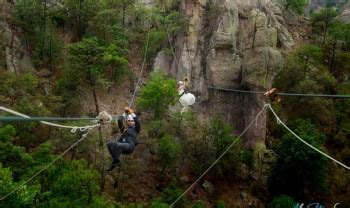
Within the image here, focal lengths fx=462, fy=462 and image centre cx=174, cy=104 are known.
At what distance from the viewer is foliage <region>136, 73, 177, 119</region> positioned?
110 ft

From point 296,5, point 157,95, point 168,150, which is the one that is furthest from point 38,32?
point 296,5

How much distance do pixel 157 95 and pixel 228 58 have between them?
28.7ft

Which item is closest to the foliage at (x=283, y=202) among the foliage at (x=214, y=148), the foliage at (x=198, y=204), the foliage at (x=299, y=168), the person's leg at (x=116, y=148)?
the foliage at (x=299, y=168)

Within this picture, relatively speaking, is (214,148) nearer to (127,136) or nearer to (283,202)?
(283,202)

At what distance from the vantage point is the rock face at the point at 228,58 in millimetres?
37406

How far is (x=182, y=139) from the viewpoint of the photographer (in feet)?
115

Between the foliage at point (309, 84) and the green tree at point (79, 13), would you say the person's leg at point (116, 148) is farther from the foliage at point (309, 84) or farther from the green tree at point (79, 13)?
the foliage at point (309, 84)

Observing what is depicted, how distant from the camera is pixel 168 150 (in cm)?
3225

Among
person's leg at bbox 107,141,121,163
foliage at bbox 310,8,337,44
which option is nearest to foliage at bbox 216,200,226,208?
person's leg at bbox 107,141,121,163

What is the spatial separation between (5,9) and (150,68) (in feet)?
42.6

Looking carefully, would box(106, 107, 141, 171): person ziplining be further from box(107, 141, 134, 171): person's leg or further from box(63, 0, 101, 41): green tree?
box(63, 0, 101, 41): green tree

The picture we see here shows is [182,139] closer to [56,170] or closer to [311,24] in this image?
[56,170]

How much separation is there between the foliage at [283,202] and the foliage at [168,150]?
7.50 metres

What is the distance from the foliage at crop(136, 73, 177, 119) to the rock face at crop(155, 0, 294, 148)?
4.64m
